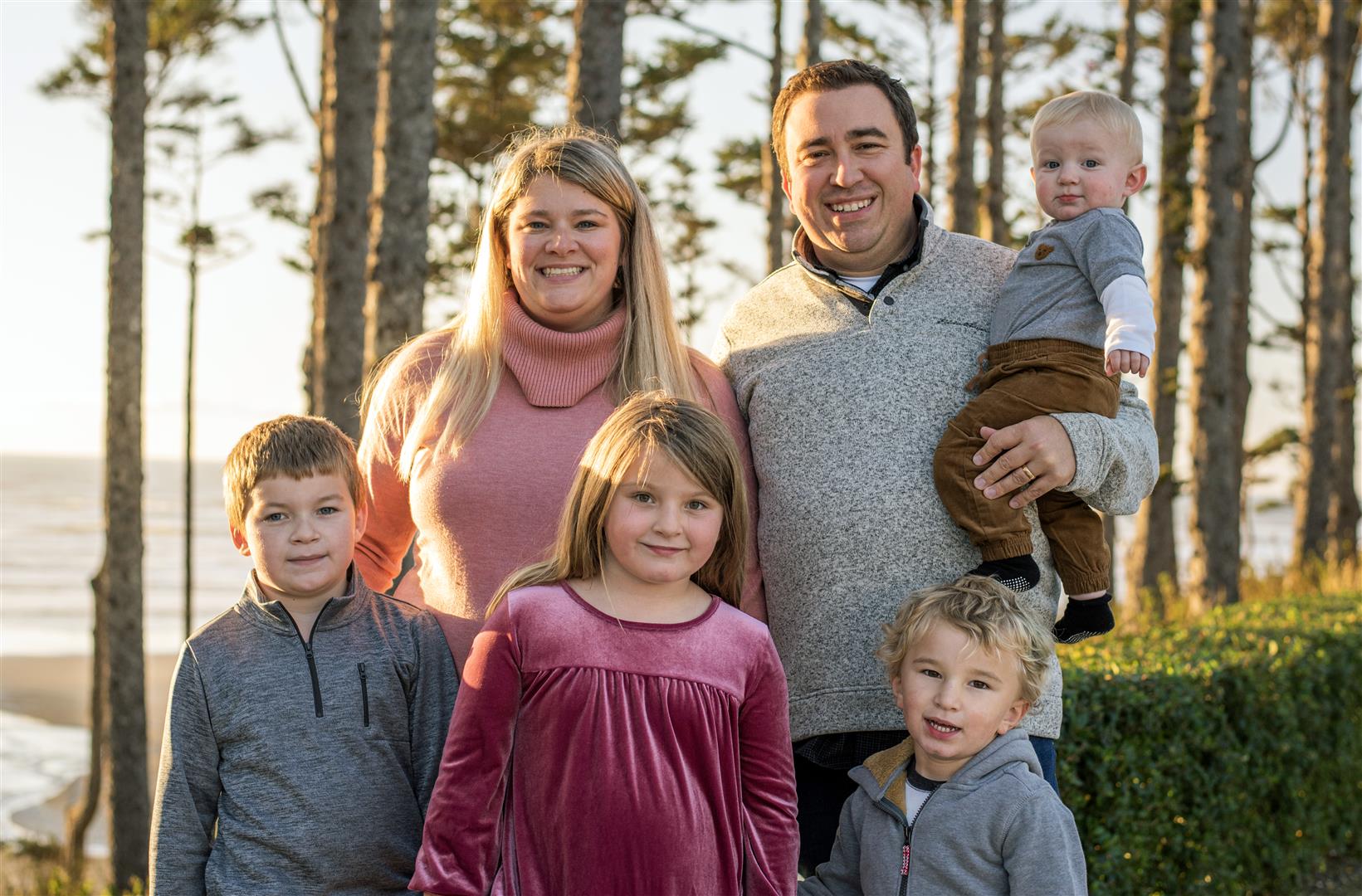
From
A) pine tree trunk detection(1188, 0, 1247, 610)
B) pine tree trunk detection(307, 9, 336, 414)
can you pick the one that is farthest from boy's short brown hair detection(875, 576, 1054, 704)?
pine tree trunk detection(1188, 0, 1247, 610)

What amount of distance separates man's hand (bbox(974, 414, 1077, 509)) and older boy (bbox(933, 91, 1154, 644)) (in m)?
0.03

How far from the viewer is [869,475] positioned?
106 inches

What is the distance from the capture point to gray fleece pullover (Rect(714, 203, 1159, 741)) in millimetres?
2691

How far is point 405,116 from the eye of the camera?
6.38 m

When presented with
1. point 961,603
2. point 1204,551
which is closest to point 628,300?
point 961,603

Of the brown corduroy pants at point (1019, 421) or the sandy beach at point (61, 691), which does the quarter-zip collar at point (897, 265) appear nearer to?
the brown corduroy pants at point (1019, 421)

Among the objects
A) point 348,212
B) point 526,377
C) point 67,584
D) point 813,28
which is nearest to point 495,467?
point 526,377

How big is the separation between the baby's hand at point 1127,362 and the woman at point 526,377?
855mm

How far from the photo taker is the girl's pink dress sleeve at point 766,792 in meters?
2.28

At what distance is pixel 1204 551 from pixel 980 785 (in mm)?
8894

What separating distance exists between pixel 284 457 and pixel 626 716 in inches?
35.7

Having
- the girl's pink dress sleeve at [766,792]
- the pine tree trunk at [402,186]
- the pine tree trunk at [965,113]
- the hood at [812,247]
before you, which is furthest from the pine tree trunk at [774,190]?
the girl's pink dress sleeve at [766,792]

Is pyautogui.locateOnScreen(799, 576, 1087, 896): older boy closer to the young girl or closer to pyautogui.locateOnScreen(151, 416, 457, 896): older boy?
the young girl

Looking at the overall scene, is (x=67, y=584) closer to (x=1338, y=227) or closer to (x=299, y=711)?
(x=1338, y=227)
